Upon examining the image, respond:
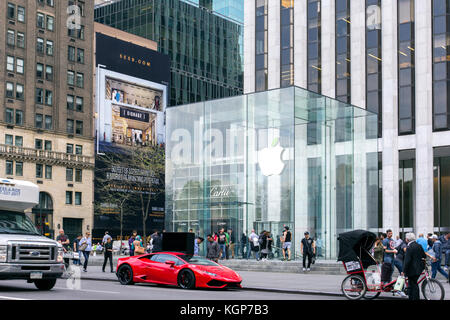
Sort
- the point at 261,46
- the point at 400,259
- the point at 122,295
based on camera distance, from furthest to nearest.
Result: 1. the point at 261,46
2. the point at 400,259
3. the point at 122,295

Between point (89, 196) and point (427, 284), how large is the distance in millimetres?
70226

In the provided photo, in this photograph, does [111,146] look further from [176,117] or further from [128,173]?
[176,117]

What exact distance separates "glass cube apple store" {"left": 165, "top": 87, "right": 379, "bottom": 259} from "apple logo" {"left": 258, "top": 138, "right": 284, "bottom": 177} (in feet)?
0.18

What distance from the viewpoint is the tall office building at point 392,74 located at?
50125 mm

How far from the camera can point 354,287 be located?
17.9 m

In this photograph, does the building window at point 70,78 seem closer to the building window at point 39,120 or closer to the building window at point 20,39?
the building window at point 39,120

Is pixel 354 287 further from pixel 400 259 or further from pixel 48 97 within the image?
pixel 48 97

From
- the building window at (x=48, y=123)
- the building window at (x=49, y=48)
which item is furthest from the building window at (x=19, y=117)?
the building window at (x=49, y=48)

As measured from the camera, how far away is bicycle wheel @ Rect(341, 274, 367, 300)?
17672mm

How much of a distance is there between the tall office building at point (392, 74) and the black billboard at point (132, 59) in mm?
32572

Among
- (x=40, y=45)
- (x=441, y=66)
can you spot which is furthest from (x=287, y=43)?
(x=40, y=45)

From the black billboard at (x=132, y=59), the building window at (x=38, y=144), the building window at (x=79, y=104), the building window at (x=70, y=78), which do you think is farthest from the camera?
the black billboard at (x=132, y=59)

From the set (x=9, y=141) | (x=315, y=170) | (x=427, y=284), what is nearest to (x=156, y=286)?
(x=427, y=284)

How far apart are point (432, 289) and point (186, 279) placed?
7196 mm
